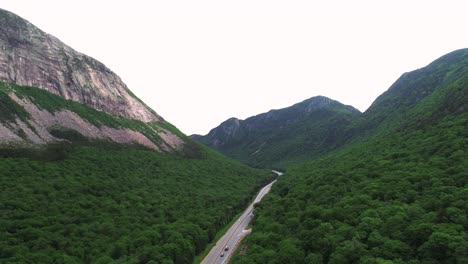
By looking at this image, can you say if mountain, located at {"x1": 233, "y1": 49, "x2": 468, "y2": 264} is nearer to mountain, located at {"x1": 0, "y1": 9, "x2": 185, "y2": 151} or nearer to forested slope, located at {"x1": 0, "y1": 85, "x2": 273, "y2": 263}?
forested slope, located at {"x1": 0, "y1": 85, "x2": 273, "y2": 263}

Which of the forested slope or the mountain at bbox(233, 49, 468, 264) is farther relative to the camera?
the forested slope

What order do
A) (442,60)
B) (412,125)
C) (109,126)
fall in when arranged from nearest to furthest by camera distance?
(412,125) → (109,126) → (442,60)

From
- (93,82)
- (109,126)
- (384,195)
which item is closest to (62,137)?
(109,126)

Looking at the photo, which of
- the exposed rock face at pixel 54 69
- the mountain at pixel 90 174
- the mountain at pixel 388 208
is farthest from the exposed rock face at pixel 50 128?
the mountain at pixel 388 208

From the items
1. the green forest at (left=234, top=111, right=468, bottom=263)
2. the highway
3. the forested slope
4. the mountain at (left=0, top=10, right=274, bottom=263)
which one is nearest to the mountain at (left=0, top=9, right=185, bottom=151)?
the mountain at (left=0, top=10, right=274, bottom=263)

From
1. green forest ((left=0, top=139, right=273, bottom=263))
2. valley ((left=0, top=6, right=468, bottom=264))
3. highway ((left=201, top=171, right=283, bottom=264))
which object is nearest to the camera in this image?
valley ((left=0, top=6, right=468, bottom=264))

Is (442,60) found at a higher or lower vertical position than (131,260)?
higher

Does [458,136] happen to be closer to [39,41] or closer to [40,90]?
[40,90]
